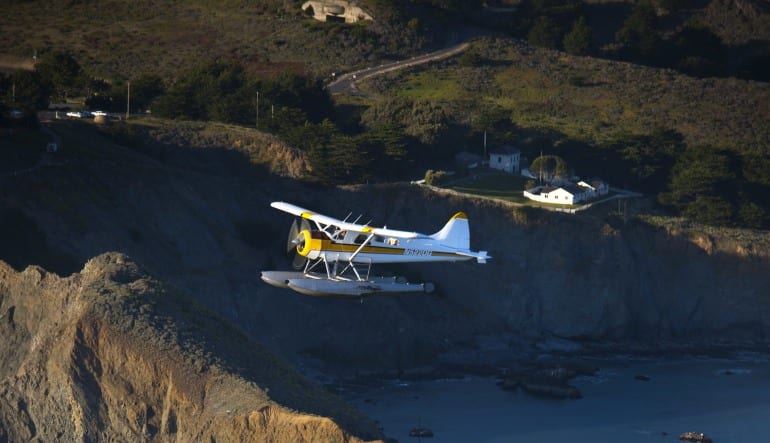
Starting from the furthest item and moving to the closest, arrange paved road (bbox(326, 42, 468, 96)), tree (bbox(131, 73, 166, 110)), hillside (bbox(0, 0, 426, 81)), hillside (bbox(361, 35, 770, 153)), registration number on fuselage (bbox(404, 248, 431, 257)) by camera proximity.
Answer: hillside (bbox(0, 0, 426, 81)), paved road (bbox(326, 42, 468, 96)), hillside (bbox(361, 35, 770, 153)), tree (bbox(131, 73, 166, 110)), registration number on fuselage (bbox(404, 248, 431, 257))

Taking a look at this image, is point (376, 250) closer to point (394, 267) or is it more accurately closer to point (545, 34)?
point (394, 267)

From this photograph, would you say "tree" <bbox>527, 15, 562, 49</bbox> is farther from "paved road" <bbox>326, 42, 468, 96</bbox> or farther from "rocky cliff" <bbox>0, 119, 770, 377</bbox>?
"rocky cliff" <bbox>0, 119, 770, 377</bbox>

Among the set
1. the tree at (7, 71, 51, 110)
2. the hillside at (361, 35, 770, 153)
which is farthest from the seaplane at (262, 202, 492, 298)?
the hillside at (361, 35, 770, 153)

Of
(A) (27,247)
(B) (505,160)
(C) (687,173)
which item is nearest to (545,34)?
(B) (505,160)

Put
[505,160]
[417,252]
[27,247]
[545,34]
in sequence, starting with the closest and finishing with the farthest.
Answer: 1. [417,252]
2. [27,247]
3. [505,160]
4. [545,34]

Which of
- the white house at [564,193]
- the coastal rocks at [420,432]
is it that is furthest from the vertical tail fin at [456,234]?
the white house at [564,193]

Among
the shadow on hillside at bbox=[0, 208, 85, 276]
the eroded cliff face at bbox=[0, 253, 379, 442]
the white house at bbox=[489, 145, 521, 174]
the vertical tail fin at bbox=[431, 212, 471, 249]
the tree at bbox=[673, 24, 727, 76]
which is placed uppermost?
the tree at bbox=[673, 24, 727, 76]

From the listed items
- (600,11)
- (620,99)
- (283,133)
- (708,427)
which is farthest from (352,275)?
(600,11)

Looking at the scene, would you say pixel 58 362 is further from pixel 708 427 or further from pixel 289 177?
pixel 289 177
